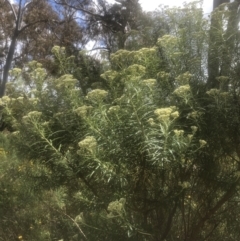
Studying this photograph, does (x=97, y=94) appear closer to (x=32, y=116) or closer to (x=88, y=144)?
(x=88, y=144)

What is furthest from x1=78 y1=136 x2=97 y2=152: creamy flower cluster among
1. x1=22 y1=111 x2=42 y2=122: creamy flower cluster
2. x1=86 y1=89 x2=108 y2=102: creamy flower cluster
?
x1=22 y1=111 x2=42 y2=122: creamy flower cluster

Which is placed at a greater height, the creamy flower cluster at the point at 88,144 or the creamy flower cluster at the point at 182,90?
the creamy flower cluster at the point at 182,90

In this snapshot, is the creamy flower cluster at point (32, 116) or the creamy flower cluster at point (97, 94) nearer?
the creamy flower cluster at point (97, 94)

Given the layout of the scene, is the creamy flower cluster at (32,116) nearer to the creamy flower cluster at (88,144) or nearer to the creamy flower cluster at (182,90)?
the creamy flower cluster at (88,144)

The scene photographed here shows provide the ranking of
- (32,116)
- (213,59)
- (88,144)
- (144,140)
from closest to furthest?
(88,144), (144,140), (32,116), (213,59)

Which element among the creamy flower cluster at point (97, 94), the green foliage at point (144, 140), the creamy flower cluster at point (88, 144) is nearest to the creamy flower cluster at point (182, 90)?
the green foliage at point (144, 140)

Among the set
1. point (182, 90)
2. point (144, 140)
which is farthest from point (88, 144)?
point (182, 90)

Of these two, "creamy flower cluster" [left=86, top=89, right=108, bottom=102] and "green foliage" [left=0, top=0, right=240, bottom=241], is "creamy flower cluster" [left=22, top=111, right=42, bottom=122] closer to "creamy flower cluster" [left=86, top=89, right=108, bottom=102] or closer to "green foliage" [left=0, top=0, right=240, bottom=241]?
A: "green foliage" [left=0, top=0, right=240, bottom=241]

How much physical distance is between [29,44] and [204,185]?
12.4 m

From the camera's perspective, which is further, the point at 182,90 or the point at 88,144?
the point at 182,90

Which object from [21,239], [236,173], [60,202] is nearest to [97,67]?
[60,202]

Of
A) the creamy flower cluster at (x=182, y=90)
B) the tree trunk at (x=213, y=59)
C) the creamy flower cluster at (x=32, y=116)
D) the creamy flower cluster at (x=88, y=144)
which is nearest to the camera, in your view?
the creamy flower cluster at (x=88, y=144)

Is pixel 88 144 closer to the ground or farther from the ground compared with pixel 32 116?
closer to the ground

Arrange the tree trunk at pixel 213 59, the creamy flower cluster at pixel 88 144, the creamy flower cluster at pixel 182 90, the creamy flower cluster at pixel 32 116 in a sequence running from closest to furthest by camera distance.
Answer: the creamy flower cluster at pixel 88 144
the creamy flower cluster at pixel 182 90
the creamy flower cluster at pixel 32 116
the tree trunk at pixel 213 59
